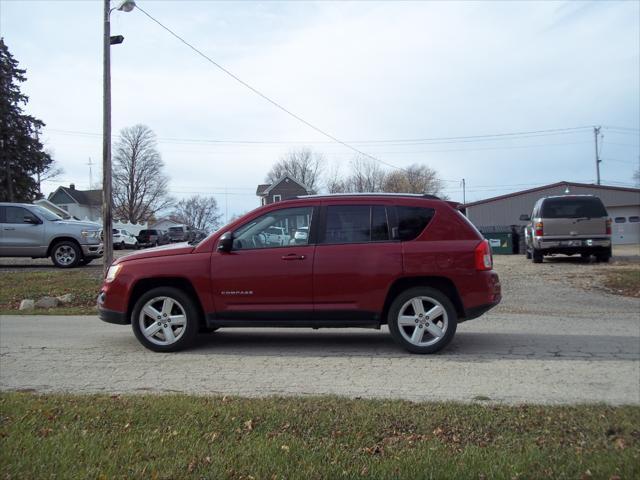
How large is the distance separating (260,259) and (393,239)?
1.57 meters

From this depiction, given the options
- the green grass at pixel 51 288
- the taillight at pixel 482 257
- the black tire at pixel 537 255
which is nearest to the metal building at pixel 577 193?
the black tire at pixel 537 255

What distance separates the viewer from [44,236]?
15.2 meters

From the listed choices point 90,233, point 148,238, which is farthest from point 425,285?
point 148,238

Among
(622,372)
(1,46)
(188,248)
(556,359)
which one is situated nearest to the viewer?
(622,372)

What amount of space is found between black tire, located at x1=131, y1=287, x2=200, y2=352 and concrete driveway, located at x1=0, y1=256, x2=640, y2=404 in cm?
14

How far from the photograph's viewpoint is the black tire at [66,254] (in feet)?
50.4

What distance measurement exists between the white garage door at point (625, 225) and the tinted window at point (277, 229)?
36.1 m

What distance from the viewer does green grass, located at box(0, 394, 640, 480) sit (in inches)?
129

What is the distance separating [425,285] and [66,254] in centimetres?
1224

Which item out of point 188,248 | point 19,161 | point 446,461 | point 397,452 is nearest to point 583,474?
point 446,461

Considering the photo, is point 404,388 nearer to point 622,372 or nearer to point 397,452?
point 397,452

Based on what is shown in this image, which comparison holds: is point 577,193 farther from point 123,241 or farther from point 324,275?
point 324,275

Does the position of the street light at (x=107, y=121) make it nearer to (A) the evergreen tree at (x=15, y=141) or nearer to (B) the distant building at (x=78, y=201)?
(A) the evergreen tree at (x=15, y=141)

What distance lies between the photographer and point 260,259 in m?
6.51
